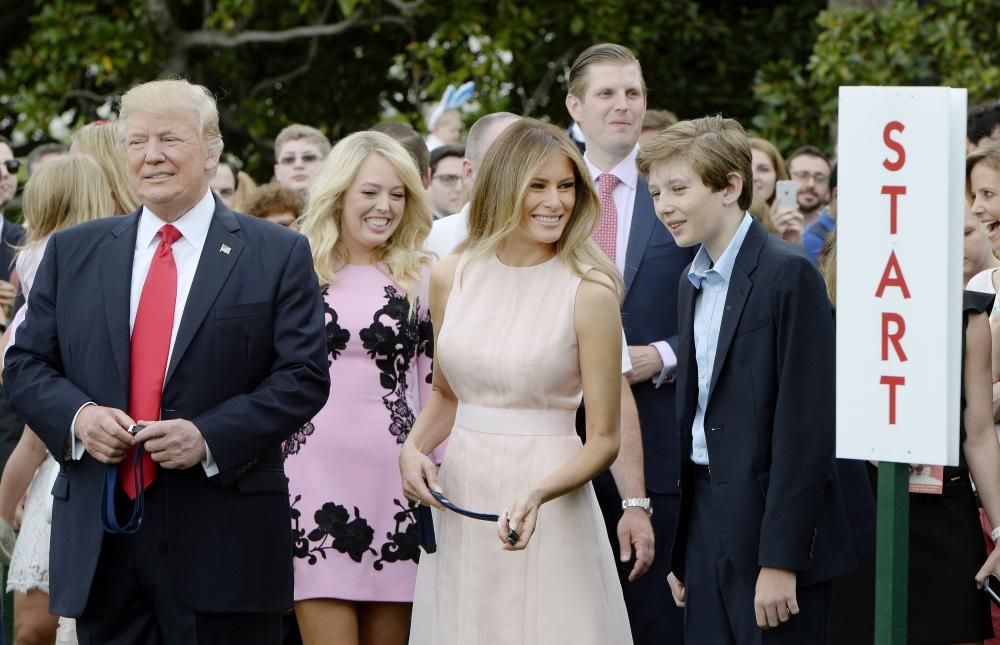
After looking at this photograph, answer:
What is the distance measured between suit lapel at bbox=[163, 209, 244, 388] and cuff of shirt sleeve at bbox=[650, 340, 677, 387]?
1.79 meters

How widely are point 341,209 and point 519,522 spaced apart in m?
2.04

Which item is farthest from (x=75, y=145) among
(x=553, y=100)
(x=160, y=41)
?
(x=553, y=100)

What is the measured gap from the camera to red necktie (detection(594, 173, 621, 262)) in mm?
6012

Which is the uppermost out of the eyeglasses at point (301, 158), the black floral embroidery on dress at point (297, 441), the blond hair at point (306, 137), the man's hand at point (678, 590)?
the blond hair at point (306, 137)

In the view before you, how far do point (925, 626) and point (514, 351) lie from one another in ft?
6.13

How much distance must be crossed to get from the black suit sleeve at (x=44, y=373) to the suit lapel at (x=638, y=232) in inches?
86.2

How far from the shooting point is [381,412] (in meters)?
5.74

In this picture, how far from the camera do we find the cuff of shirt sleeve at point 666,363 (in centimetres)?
575

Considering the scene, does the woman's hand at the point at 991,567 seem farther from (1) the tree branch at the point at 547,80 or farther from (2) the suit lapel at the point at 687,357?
(1) the tree branch at the point at 547,80

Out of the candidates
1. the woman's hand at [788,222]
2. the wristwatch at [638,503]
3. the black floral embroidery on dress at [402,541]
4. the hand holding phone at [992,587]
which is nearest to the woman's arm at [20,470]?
the black floral embroidery on dress at [402,541]

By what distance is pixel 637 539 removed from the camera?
17.8ft

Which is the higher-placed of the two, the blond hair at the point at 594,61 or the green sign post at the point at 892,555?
the blond hair at the point at 594,61

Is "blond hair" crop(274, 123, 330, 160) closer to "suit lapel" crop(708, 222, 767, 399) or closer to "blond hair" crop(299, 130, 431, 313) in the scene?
"blond hair" crop(299, 130, 431, 313)

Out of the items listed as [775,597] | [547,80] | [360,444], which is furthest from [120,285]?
[547,80]
